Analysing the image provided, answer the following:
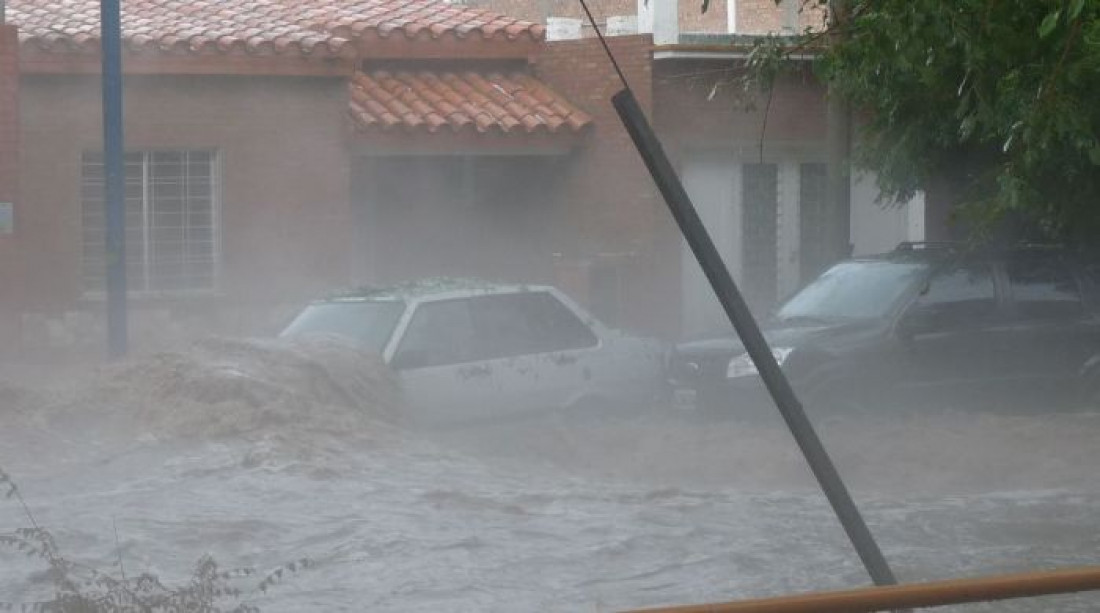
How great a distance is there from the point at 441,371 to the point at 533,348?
2.75 ft

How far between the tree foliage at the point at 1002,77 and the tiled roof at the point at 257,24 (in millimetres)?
6835

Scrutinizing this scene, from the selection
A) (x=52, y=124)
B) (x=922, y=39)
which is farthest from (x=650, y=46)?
(x=922, y=39)

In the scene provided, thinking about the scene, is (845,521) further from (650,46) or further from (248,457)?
(650,46)

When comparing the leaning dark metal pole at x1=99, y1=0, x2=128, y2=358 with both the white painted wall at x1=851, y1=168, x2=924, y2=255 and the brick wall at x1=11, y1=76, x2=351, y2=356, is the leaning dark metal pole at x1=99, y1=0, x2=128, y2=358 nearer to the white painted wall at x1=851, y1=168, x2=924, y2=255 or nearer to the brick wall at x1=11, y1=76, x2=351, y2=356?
the brick wall at x1=11, y1=76, x2=351, y2=356

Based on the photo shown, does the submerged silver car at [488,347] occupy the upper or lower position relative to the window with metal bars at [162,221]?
lower

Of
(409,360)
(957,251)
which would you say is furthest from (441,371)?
(957,251)

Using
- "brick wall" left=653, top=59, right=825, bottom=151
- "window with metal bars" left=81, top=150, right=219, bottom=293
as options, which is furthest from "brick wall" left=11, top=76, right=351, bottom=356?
"brick wall" left=653, top=59, right=825, bottom=151

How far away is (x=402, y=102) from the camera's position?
18.8m

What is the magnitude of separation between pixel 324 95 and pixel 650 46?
3.74m

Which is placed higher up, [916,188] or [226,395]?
[916,188]

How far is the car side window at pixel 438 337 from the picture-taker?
40.2ft

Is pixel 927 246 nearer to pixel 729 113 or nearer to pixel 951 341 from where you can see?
pixel 951 341

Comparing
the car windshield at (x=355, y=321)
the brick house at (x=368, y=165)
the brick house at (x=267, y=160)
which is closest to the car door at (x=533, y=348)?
the car windshield at (x=355, y=321)

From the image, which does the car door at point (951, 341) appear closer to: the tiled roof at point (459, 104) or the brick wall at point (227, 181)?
the tiled roof at point (459, 104)
